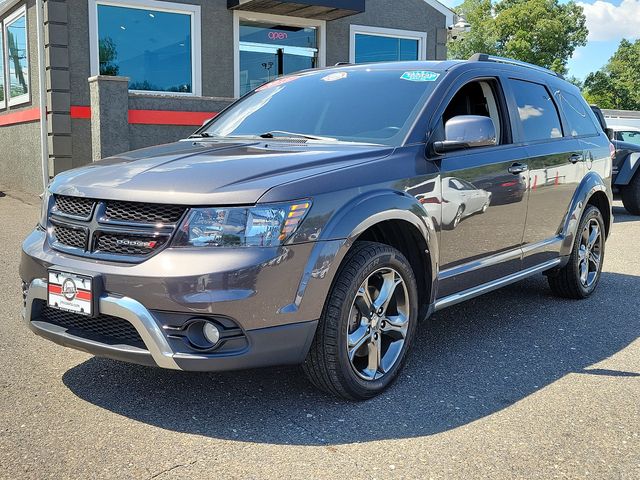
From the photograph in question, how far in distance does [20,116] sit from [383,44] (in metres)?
7.73

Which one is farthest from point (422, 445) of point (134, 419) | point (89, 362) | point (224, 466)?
point (89, 362)

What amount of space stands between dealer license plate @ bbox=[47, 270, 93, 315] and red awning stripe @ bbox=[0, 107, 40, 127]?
1017 centimetres

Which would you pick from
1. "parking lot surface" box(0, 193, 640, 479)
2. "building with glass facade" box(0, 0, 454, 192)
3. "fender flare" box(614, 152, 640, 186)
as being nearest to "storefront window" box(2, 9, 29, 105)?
"building with glass facade" box(0, 0, 454, 192)

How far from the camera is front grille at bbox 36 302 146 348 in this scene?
10.7 feet

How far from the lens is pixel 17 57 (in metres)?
14.1

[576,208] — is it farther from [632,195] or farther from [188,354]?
[632,195]

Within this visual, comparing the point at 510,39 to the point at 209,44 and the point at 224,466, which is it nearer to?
the point at 209,44

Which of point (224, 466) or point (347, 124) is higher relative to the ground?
point (347, 124)

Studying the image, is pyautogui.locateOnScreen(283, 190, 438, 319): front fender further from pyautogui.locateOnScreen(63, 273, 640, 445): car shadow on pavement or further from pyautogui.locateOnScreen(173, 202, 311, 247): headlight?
pyautogui.locateOnScreen(63, 273, 640, 445): car shadow on pavement

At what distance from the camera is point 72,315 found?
344 cm

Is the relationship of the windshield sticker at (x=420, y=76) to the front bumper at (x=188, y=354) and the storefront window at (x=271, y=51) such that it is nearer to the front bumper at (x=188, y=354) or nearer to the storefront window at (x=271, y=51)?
the front bumper at (x=188, y=354)

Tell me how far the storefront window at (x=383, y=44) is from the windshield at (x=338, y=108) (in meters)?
10.8

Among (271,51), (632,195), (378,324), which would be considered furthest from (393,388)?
(271,51)

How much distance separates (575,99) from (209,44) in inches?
345
